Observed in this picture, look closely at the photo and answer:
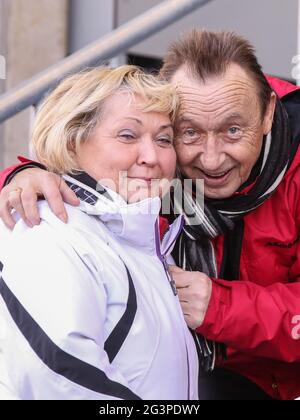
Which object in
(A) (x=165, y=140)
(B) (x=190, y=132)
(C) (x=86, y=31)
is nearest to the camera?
(A) (x=165, y=140)

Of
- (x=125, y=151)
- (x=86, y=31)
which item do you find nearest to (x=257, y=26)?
(x=86, y=31)

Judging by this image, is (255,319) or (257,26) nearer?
(255,319)

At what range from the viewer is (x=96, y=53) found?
2.82 metres

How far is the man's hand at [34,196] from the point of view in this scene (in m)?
1.96

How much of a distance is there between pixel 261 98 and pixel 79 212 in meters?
0.81

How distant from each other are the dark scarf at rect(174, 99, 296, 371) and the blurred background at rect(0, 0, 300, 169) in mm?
2183

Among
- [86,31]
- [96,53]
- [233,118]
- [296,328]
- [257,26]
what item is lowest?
[296,328]

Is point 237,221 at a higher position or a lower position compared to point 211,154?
lower

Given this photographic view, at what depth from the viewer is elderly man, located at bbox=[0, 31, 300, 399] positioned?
93.8 inches

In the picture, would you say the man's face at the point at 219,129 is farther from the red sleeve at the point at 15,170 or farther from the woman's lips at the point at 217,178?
the red sleeve at the point at 15,170

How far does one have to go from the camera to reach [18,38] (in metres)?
5.01

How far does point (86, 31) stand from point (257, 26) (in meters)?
1.28

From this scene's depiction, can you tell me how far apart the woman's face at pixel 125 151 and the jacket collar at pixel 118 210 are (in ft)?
0.15

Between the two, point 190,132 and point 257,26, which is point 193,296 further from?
point 257,26
